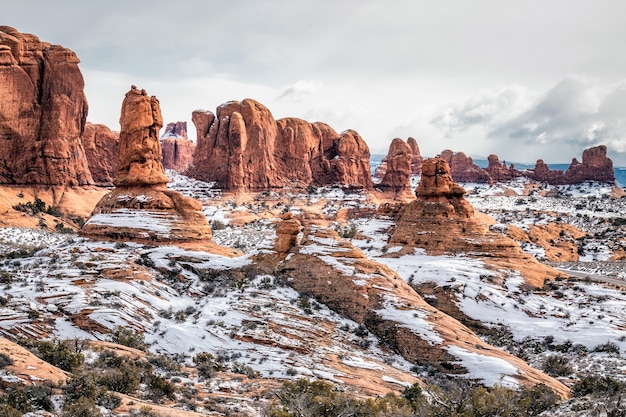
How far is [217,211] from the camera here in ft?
255

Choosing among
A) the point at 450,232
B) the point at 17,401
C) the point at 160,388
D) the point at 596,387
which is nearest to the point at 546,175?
the point at 450,232

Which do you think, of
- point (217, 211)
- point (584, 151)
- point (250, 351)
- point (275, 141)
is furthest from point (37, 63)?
point (584, 151)

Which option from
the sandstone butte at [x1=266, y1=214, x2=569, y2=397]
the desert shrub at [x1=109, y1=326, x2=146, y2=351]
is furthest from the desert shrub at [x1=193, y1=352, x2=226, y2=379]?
the sandstone butte at [x1=266, y1=214, x2=569, y2=397]

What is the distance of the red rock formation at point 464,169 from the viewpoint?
470 ft

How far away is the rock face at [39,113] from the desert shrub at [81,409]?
61.6 m

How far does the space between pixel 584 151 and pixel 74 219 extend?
127 metres

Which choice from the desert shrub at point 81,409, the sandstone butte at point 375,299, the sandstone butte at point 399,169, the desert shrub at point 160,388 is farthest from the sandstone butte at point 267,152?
the desert shrub at point 81,409

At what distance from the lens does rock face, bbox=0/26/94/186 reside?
210ft

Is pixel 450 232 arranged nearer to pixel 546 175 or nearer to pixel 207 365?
pixel 207 365

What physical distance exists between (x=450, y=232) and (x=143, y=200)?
2242 centimetres

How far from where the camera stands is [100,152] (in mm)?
83500

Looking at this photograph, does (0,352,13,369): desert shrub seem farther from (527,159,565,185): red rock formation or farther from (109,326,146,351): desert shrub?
(527,159,565,185): red rock formation

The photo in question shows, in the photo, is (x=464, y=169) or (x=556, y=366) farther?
(x=464, y=169)

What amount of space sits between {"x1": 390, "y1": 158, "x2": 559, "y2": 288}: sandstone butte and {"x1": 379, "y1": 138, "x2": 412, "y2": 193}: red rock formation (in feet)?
184
